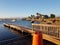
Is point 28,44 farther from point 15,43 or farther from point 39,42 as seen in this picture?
point 39,42

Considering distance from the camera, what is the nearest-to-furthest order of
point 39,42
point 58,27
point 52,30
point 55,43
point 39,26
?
1. point 39,42
2. point 55,43
3. point 58,27
4. point 52,30
5. point 39,26

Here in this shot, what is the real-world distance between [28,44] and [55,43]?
14.6 ft

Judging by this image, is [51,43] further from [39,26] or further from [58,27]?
[39,26]

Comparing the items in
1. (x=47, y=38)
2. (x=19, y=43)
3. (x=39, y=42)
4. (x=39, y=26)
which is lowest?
(x=19, y=43)

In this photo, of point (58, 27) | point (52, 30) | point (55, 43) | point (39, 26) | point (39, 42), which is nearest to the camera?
point (39, 42)

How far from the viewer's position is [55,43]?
13.6 m

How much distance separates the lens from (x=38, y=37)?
2.77 metres

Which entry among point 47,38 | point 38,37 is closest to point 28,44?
point 47,38

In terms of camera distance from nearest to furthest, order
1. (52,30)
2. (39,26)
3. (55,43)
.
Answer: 1. (55,43)
2. (52,30)
3. (39,26)

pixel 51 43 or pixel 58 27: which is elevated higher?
pixel 58 27

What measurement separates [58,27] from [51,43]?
85.3 inches

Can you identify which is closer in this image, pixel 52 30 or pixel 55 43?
pixel 55 43

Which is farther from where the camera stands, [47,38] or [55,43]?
[47,38]

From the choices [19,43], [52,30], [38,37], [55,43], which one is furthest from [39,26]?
[38,37]
